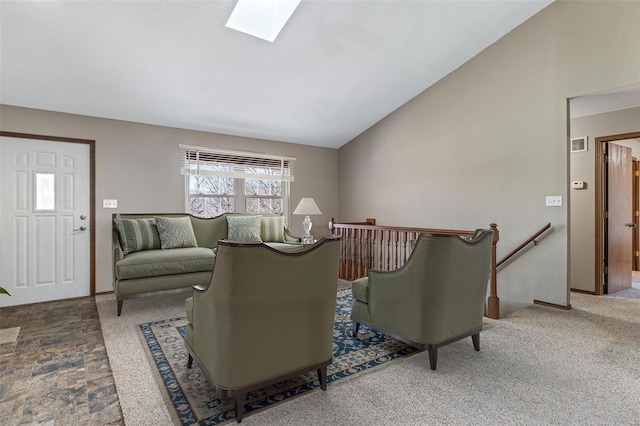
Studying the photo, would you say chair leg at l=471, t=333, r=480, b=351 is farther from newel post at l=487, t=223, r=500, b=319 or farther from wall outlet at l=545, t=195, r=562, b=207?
wall outlet at l=545, t=195, r=562, b=207

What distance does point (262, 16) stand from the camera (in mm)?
3168

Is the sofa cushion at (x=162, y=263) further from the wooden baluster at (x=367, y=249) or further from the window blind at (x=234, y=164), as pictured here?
the wooden baluster at (x=367, y=249)

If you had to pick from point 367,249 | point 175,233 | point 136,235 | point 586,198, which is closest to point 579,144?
point 586,198

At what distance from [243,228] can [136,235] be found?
136 centimetres

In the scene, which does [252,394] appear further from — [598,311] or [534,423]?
[598,311]

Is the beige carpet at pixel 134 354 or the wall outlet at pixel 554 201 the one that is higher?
the wall outlet at pixel 554 201

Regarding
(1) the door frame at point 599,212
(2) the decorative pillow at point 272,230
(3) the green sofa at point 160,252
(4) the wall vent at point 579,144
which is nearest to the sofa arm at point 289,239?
(2) the decorative pillow at point 272,230

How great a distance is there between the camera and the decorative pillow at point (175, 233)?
3.99m

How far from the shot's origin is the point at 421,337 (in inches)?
85.2

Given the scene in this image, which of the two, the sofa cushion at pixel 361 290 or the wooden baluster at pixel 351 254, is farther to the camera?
the wooden baluster at pixel 351 254

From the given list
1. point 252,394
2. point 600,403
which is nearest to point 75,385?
point 252,394

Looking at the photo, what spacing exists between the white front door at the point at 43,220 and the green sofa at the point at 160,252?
593 millimetres

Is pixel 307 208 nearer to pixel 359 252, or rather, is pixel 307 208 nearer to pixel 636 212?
pixel 359 252

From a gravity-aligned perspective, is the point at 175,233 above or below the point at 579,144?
below
